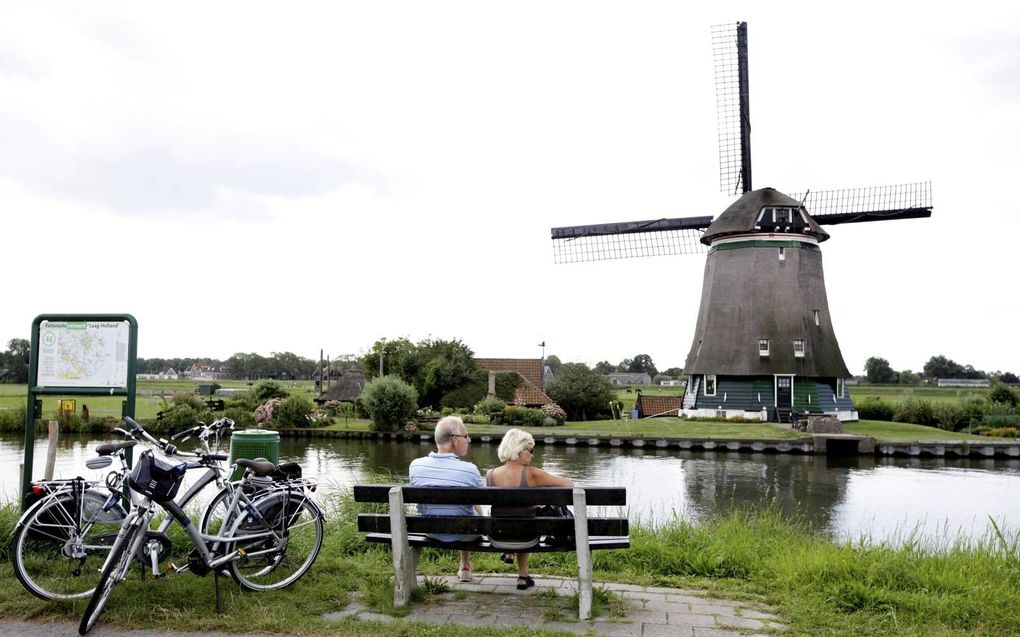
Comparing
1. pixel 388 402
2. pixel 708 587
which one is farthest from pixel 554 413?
pixel 708 587

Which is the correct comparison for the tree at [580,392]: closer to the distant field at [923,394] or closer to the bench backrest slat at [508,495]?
the distant field at [923,394]

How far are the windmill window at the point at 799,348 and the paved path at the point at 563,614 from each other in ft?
91.8

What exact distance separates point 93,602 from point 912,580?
446 cm

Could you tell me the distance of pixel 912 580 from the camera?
16.1 ft

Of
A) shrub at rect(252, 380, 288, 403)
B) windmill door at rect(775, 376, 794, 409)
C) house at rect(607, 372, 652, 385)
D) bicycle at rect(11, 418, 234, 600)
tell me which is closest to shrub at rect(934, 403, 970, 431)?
windmill door at rect(775, 376, 794, 409)

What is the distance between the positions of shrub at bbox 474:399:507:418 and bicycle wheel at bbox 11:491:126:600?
99.0 feet

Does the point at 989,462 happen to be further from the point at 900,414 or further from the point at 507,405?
the point at 507,405

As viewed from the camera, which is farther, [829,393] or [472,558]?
[829,393]

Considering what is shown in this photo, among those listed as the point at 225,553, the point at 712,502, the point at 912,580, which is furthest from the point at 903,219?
the point at 225,553

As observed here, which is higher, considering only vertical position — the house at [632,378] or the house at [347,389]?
the house at [632,378]

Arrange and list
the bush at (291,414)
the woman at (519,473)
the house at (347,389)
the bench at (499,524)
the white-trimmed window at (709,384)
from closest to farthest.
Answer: the bench at (499,524), the woman at (519,473), the bush at (291,414), the white-trimmed window at (709,384), the house at (347,389)

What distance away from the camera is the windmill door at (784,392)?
31.4m

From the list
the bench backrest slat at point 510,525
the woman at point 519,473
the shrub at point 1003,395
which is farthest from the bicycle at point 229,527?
the shrub at point 1003,395

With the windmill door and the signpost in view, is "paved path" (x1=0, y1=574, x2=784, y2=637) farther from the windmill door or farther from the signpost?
the windmill door
